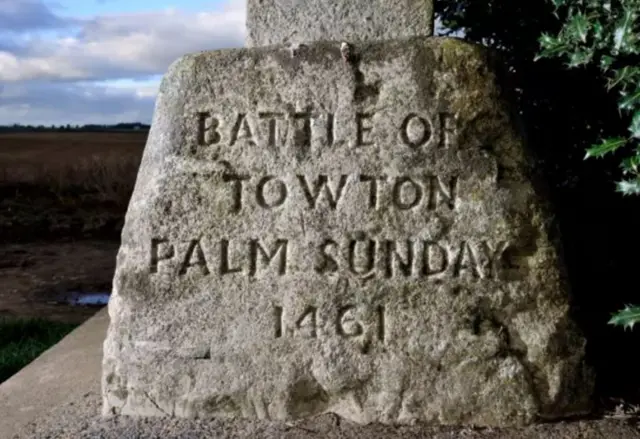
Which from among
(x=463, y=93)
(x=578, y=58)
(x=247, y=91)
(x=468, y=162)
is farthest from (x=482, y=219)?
(x=247, y=91)

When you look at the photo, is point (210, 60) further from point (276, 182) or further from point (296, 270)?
point (296, 270)

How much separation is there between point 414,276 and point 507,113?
665 mm

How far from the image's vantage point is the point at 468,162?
3312mm

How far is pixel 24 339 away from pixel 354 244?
12.8 feet

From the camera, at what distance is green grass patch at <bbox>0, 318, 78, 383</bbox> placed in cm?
562

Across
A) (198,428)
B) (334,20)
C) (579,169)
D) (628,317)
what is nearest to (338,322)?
(198,428)

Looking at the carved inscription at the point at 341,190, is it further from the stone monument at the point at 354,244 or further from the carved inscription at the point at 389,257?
the carved inscription at the point at 389,257

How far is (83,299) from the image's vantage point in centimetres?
828

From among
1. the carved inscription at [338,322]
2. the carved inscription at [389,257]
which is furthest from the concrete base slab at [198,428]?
the carved inscription at [389,257]

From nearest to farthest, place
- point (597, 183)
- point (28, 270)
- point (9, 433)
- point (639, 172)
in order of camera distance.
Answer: point (639, 172)
point (9, 433)
point (597, 183)
point (28, 270)

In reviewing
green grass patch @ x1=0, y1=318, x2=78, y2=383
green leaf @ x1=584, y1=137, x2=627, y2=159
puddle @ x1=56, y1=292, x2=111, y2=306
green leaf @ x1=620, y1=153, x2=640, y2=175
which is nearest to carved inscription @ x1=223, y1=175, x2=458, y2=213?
green leaf @ x1=584, y1=137, x2=627, y2=159

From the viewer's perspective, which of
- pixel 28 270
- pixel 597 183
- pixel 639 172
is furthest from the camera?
pixel 28 270

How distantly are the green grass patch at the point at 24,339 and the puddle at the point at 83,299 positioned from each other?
41.5 inches

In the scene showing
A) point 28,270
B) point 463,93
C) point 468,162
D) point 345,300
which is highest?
point 463,93
